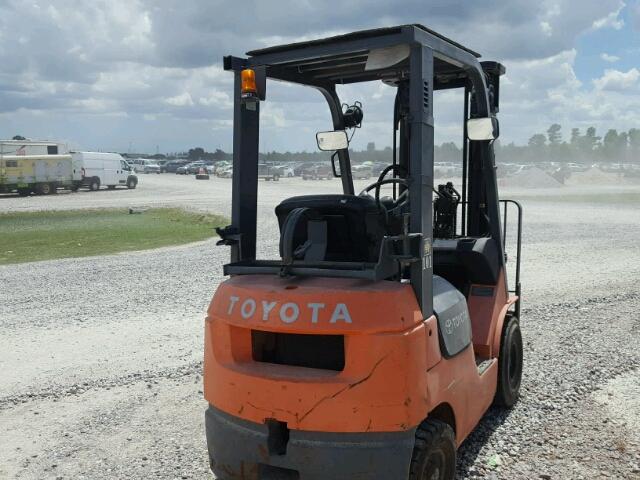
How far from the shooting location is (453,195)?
18.2 ft

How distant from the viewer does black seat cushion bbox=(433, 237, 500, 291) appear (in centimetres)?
506

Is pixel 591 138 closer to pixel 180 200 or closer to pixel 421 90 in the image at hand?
pixel 180 200

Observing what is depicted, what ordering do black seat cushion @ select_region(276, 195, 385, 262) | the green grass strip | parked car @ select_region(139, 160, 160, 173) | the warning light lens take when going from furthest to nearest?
parked car @ select_region(139, 160, 160, 173)
the green grass strip
the warning light lens
black seat cushion @ select_region(276, 195, 385, 262)

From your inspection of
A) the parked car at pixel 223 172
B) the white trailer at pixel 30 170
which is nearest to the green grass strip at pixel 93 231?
the white trailer at pixel 30 170

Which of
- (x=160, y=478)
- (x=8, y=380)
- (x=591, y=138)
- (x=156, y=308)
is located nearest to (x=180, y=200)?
(x=156, y=308)

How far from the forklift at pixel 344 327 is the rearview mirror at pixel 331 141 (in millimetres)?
946

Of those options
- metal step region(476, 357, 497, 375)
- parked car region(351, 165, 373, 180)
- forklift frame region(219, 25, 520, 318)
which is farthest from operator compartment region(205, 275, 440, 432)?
parked car region(351, 165, 373, 180)

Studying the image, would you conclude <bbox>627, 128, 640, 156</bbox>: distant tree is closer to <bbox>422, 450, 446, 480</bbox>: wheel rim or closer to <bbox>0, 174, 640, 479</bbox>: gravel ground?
<bbox>0, 174, 640, 479</bbox>: gravel ground

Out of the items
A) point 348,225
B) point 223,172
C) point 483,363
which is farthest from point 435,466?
point 223,172

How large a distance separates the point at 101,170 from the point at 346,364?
145ft

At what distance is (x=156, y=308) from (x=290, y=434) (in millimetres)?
6437

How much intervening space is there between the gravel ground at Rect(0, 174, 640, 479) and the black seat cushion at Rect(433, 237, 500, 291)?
1180mm

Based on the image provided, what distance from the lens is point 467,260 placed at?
16.6ft

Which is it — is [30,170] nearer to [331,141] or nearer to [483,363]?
[331,141]
